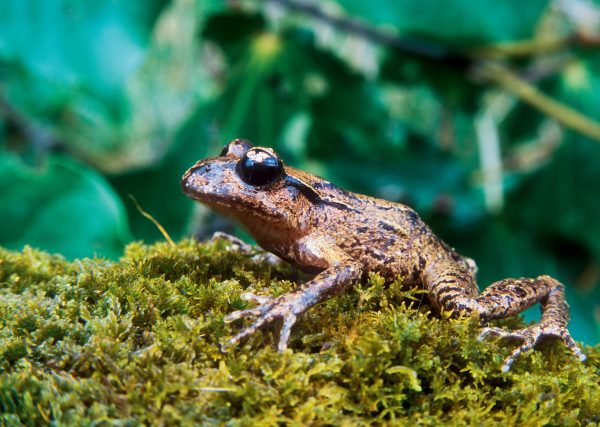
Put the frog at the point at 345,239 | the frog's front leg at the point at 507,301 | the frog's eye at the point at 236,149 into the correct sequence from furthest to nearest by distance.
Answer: the frog's eye at the point at 236,149, the frog at the point at 345,239, the frog's front leg at the point at 507,301

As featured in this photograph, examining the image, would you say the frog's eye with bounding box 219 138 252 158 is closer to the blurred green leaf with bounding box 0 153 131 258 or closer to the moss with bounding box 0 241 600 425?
the moss with bounding box 0 241 600 425

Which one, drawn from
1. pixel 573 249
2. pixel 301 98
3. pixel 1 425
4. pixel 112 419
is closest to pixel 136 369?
pixel 112 419

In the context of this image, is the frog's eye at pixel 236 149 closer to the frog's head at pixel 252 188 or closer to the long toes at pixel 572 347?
the frog's head at pixel 252 188

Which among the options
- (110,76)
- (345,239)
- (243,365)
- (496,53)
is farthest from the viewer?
(496,53)

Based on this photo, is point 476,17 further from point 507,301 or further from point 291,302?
point 291,302

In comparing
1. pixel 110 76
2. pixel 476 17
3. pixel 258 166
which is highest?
pixel 476 17

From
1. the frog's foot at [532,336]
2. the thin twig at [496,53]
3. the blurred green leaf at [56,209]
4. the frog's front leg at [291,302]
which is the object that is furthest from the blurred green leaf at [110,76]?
the frog's foot at [532,336]

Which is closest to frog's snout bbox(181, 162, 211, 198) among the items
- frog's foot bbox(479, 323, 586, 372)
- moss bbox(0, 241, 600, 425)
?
moss bbox(0, 241, 600, 425)

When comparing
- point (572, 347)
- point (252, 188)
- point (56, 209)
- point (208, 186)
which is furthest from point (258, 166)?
point (56, 209)
